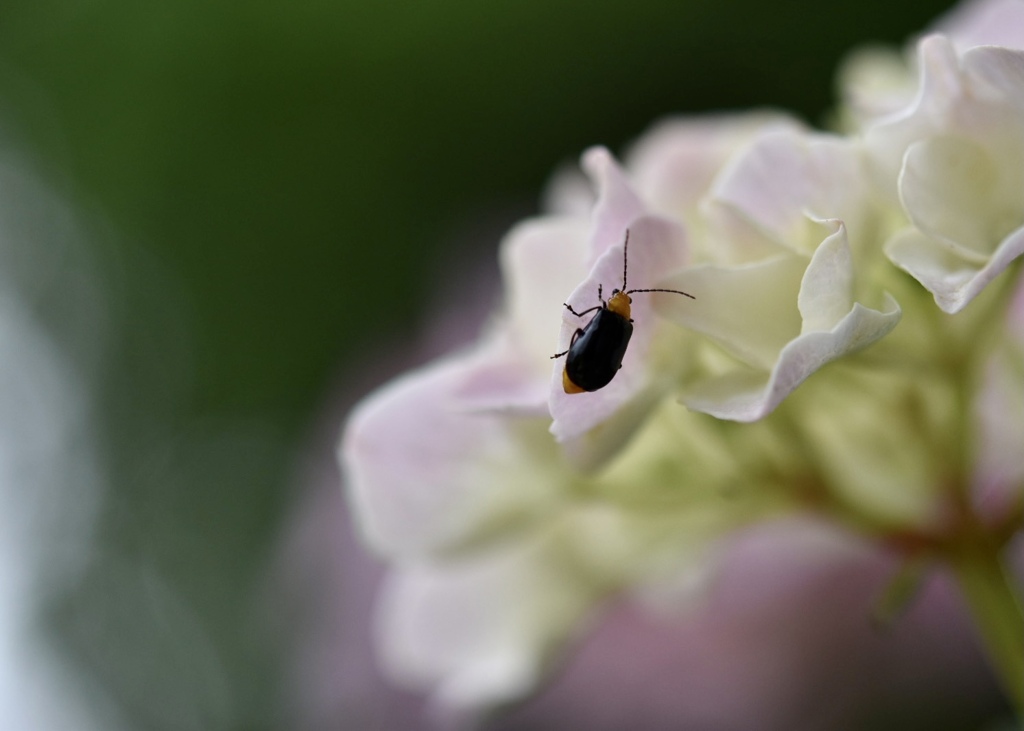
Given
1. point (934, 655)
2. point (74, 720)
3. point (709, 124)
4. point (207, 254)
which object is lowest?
point (934, 655)

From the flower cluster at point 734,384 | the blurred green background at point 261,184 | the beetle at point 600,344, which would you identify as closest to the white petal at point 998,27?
the flower cluster at point 734,384

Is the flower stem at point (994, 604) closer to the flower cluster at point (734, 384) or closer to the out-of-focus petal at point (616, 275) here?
the flower cluster at point (734, 384)

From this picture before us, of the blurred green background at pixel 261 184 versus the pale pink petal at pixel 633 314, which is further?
the blurred green background at pixel 261 184

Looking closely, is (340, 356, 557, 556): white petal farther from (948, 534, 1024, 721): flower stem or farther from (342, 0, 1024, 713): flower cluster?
(948, 534, 1024, 721): flower stem

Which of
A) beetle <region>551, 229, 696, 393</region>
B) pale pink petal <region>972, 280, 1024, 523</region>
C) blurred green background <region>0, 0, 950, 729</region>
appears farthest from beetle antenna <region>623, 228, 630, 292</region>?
blurred green background <region>0, 0, 950, 729</region>

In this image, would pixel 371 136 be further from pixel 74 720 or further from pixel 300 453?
pixel 74 720

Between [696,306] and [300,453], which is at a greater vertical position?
[300,453]

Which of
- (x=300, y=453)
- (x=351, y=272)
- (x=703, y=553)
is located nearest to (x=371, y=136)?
(x=351, y=272)
